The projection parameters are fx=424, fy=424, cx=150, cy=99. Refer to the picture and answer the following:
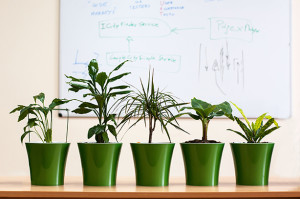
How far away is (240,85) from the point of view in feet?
9.85

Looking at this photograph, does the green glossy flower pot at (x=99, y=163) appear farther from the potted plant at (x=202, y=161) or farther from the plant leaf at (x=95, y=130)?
the potted plant at (x=202, y=161)

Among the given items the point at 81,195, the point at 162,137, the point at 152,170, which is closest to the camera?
the point at 81,195

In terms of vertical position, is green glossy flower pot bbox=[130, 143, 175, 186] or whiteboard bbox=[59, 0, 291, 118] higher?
whiteboard bbox=[59, 0, 291, 118]

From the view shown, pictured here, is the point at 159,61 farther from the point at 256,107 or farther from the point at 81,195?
the point at 81,195

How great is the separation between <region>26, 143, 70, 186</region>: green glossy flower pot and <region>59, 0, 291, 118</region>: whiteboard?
1.62 metres

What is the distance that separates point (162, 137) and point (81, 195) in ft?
6.01

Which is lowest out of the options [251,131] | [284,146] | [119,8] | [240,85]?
[284,146]

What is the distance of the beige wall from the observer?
2.90m

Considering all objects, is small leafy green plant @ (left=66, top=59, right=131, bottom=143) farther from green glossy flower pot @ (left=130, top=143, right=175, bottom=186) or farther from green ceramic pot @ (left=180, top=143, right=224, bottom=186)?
green ceramic pot @ (left=180, top=143, right=224, bottom=186)

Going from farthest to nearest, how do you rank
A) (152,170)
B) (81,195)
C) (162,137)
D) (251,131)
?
(162,137)
(251,131)
(152,170)
(81,195)

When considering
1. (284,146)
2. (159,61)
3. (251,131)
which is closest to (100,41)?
(159,61)

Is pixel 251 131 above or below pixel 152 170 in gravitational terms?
above

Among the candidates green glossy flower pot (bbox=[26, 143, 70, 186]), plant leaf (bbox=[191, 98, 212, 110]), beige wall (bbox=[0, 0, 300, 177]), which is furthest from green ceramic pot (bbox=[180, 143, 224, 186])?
beige wall (bbox=[0, 0, 300, 177])

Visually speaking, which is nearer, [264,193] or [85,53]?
[264,193]
